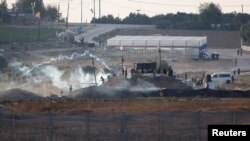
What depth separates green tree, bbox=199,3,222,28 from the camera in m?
133

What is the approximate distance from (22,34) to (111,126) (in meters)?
79.0

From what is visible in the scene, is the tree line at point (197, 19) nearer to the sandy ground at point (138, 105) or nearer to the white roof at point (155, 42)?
the white roof at point (155, 42)

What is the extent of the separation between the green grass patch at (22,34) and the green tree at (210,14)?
2700 centimetres

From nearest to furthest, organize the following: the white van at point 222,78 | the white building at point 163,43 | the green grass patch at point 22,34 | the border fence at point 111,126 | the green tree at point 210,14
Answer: the border fence at point 111,126 < the white van at point 222,78 < the white building at point 163,43 < the green grass patch at point 22,34 < the green tree at point 210,14

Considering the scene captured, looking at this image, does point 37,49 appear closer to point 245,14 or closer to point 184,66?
point 184,66

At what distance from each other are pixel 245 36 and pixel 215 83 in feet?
154

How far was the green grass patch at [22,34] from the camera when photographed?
100.0 meters

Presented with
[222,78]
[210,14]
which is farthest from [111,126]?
[210,14]

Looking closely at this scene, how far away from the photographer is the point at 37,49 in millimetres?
90062

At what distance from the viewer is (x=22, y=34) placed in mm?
107375

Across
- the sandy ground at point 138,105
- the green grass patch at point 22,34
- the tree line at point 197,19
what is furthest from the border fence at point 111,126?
the tree line at point 197,19

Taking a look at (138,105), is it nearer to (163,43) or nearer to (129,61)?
(129,61)

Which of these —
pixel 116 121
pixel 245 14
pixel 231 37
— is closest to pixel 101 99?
pixel 116 121

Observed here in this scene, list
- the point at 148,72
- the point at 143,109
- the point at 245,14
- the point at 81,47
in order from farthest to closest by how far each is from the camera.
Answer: the point at 245,14
the point at 81,47
the point at 148,72
the point at 143,109
